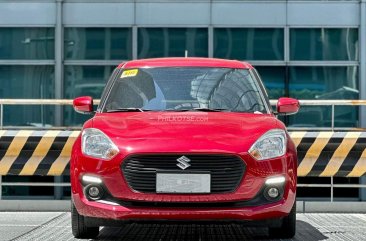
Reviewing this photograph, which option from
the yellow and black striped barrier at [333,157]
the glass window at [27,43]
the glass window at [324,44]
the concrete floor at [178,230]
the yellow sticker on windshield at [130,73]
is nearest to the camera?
the concrete floor at [178,230]

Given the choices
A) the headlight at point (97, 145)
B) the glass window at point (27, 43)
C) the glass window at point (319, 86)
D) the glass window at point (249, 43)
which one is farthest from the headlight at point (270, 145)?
the glass window at point (27, 43)

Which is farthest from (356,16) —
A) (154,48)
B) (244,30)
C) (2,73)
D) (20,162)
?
(20,162)

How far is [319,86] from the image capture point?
48.9 feet

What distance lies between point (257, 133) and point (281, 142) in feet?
0.82

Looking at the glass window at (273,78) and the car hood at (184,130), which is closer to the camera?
the car hood at (184,130)

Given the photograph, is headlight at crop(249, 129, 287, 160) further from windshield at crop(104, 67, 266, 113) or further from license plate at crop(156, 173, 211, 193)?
windshield at crop(104, 67, 266, 113)

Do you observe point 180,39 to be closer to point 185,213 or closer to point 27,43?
point 27,43

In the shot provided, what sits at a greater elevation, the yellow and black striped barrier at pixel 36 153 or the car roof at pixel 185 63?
the car roof at pixel 185 63

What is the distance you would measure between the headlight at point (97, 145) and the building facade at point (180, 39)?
8.43 m

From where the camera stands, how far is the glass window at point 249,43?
15.0 meters

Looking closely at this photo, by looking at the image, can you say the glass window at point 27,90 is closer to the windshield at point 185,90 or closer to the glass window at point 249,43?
the glass window at point 249,43

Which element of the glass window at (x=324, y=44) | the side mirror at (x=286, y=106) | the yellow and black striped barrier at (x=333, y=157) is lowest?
the yellow and black striped barrier at (x=333, y=157)

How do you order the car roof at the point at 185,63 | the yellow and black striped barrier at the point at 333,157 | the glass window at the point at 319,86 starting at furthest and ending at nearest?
the glass window at the point at 319,86 → the yellow and black striped barrier at the point at 333,157 → the car roof at the point at 185,63

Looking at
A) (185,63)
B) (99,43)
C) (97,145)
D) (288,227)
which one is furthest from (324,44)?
(97,145)
